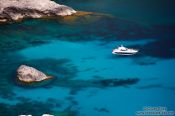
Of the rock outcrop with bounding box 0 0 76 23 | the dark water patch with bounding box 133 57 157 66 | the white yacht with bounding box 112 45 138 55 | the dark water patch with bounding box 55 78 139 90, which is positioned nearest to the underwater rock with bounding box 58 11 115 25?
the rock outcrop with bounding box 0 0 76 23

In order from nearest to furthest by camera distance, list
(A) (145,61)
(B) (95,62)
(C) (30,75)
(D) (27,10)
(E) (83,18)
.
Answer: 1. (C) (30,75)
2. (A) (145,61)
3. (B) (95,62)
4. (E) (83,18)
5. (D) (27,10)

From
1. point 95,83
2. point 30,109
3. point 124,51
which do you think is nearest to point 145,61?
point 124,51

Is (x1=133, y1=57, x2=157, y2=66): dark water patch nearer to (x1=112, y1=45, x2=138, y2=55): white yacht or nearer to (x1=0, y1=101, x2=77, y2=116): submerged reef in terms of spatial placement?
(x1=112, y1=45, x2=138, y2=55): white yacht

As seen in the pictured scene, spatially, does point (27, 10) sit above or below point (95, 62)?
above

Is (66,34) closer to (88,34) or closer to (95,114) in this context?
(88,34)

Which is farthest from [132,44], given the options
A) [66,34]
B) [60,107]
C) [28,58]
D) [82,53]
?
[60,107]

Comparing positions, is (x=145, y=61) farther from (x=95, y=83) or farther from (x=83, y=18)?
(x=83, y=18)
